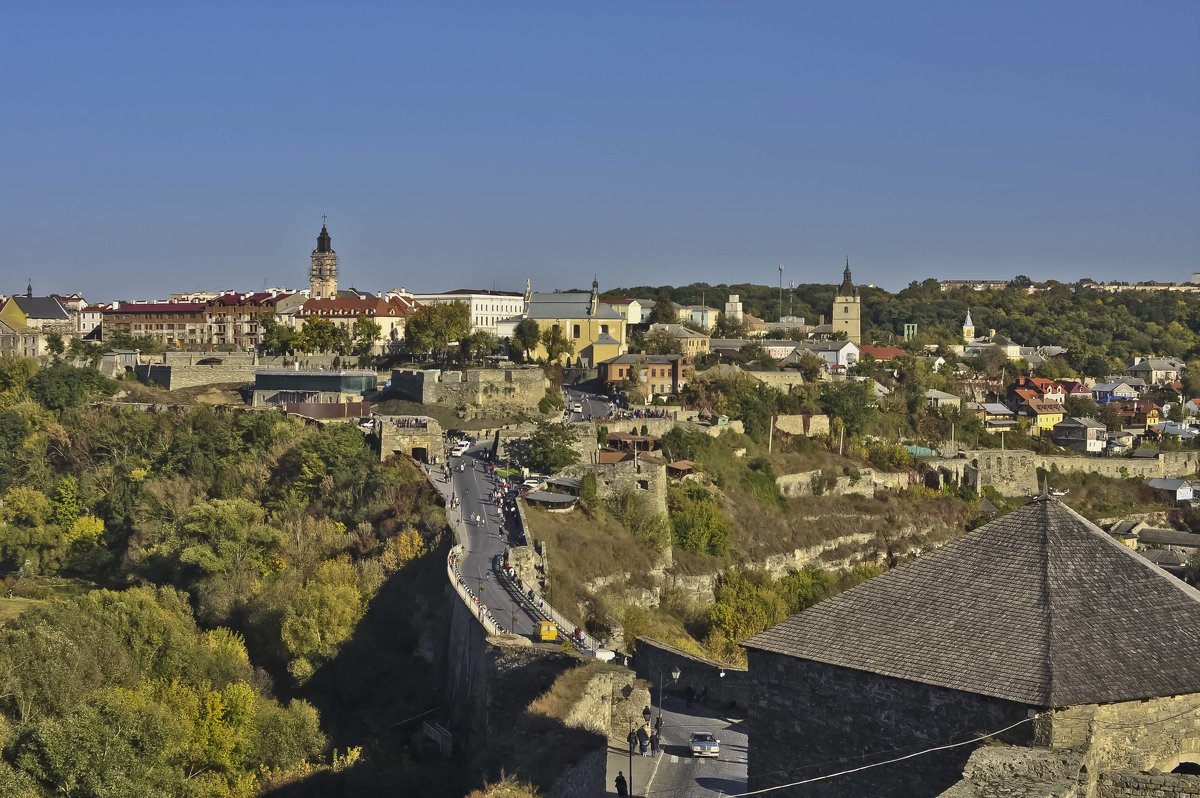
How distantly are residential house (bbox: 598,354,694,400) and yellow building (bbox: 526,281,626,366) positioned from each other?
368 cm

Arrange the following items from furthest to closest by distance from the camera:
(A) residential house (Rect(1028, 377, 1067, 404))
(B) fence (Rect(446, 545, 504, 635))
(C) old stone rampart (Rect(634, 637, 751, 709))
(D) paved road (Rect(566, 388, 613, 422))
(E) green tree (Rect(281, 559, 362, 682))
A: (A) residential house (Rect(1028, 377, 1067, 404)), (D) paved road (Rect(566, 388, 613, 422)), (E) green tree (Rect(281, 559, 362, 682)), (B) fence (Rect(446, 545, 504, 635)), (C) old stone rampart (Rect(634, 637, 751, 709))

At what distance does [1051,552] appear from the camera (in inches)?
355

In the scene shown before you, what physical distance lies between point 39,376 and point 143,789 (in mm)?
32431

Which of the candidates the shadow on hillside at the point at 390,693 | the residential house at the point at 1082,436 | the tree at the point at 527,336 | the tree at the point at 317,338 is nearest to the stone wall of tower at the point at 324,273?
the tree at the point at 317,338

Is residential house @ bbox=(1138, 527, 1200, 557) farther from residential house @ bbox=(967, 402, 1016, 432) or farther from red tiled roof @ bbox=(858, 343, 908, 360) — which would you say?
red tiled roof @ bbox=(858, 343, 908, 360)

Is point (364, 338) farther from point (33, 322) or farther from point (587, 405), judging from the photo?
point (33, 322)

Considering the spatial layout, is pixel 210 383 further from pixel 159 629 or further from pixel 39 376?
pixel 159 629

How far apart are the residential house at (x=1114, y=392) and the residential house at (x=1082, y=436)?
9.47 meters

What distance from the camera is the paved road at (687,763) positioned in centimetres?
1165

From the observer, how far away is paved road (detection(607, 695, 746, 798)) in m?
11.6

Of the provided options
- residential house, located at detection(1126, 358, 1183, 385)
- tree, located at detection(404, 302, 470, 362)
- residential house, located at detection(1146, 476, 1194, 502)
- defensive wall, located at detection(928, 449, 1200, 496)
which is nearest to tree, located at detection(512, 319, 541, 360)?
tree, located at detection(404, 302, 470, 362)

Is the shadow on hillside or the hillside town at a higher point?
the hillside town

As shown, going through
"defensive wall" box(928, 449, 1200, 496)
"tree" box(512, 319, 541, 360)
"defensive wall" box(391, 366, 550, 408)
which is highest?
"tree" box(512, 319, 541, 360)

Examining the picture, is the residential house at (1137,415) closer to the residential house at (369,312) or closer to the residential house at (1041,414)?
the residential house at (1041,414)
